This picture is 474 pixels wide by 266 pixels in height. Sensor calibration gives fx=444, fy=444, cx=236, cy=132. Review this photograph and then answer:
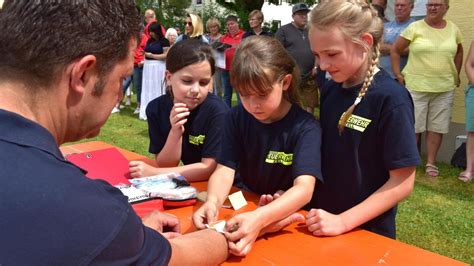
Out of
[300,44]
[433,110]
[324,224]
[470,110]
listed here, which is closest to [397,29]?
[433,110]

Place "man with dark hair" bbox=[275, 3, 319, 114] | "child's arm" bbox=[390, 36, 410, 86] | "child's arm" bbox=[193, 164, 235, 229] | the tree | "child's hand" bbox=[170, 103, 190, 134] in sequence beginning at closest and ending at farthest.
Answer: "child's arm" bbox=[193, 164, 235, 229] → "child's hand" bbox=[170, 103, 190, 134] → "child's arm" bbox=[390, 36, 410, 86] → "man with dark hair" bbox=[275, 3, 319, 114] → the tree

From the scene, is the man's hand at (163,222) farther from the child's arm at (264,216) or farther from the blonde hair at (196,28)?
the blonde hair at (196,28)

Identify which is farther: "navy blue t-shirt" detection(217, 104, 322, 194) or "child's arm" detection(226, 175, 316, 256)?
"navy blue t-shirt" detection(217, 104, 322, 194)

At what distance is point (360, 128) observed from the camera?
5.31 ft

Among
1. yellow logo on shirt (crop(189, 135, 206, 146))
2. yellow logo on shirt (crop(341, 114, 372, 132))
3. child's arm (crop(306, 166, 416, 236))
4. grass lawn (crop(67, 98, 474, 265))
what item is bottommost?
grass lawn (crop(67, 98, 474, 265))

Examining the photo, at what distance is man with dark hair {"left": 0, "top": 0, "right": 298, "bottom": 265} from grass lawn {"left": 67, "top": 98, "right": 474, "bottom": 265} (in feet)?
8.71

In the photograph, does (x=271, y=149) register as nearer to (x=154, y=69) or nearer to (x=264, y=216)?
(x=264, y=216)

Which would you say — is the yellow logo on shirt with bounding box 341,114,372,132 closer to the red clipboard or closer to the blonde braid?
the blonde braid

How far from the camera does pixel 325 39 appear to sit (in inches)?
63.6

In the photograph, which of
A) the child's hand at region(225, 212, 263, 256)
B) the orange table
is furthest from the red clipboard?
the child's hand at region(225, 212, 263, 256)

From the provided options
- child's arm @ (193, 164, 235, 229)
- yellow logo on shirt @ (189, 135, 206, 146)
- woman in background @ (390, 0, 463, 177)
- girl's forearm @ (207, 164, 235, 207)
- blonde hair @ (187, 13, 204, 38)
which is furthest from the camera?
blonde hair @ (187, 13, 204, 38)

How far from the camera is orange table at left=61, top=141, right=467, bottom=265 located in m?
1.33

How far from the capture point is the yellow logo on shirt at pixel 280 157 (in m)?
1.78

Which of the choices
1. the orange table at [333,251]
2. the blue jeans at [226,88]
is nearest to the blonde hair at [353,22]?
the orange table at [333,251]
